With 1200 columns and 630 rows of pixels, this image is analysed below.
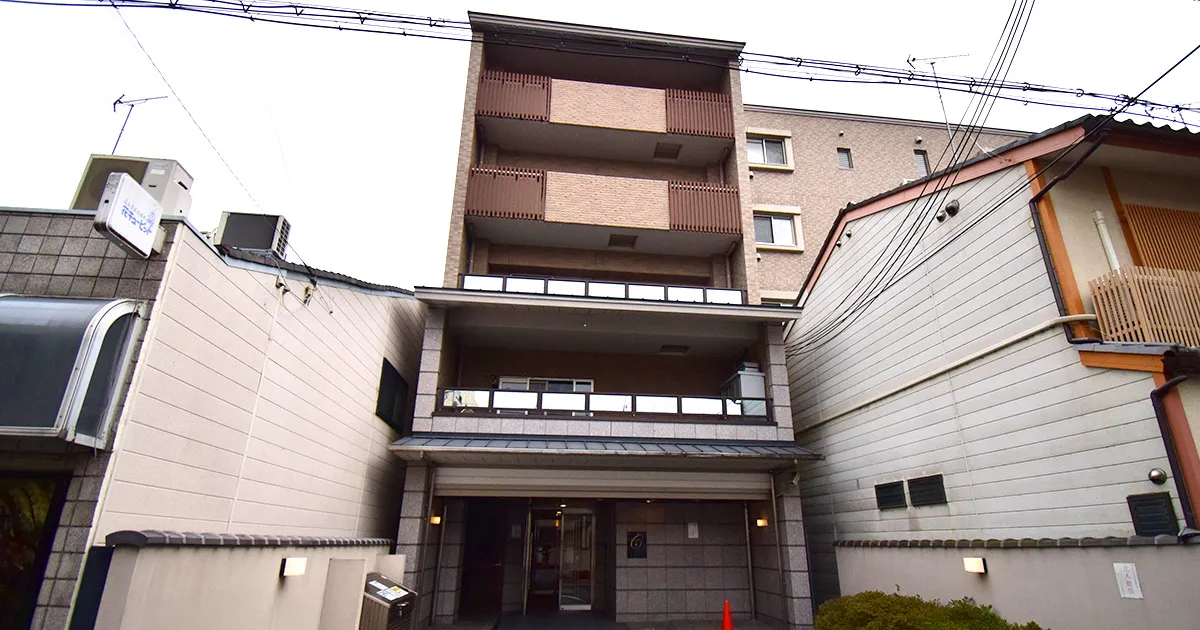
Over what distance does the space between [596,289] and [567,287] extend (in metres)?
0.72

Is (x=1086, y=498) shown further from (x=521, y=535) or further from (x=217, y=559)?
(x=521, y=535)

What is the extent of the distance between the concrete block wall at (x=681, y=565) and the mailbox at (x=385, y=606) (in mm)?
5848

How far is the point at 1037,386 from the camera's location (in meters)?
8.57

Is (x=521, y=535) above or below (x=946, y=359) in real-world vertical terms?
below

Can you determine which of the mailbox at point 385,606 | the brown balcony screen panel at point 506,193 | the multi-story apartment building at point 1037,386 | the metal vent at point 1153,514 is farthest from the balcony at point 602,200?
the metal vent at point 1153,514

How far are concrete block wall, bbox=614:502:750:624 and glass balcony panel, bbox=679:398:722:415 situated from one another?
2.51 meters

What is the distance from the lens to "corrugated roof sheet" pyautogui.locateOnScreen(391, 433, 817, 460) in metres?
11.1

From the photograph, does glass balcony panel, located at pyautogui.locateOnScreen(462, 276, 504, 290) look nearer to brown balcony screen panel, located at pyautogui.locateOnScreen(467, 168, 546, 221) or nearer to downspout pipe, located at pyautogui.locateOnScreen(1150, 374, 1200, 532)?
brown balcony screen panel, located at pyautogui.locateOnScreen(467, 168, 546, 221)

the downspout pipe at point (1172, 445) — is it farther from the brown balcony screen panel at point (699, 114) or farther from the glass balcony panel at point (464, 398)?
the brown balcony screen panel at point (699, 114)

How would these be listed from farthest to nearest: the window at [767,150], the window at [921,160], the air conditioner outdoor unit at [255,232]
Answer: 1. the window at [921,160]
2. the window at [767,150]
3. the air conditioner outdoor unit at [255,232]

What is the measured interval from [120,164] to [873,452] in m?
14.4

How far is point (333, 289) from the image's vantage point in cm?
999

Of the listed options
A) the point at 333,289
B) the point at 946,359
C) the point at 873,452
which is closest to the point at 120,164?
the point at 333,289

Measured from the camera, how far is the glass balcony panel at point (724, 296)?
14.2 meters
